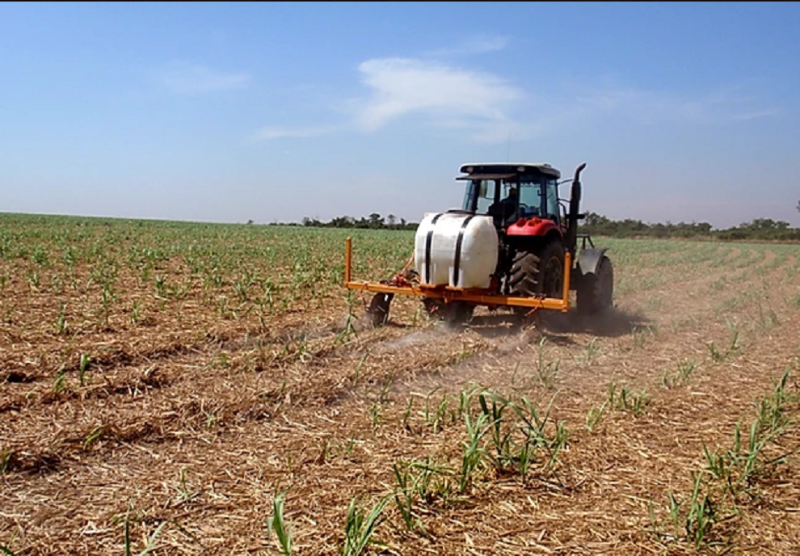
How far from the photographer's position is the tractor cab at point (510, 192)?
854 centimetres

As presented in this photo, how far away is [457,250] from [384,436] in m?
3.56

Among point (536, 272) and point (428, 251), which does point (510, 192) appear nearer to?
point (536, 272)

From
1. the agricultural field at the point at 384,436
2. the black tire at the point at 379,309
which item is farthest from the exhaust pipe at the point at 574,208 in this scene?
the black tire at the point at 379,309

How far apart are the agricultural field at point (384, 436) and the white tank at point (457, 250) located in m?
0.69

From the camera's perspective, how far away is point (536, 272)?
782cm

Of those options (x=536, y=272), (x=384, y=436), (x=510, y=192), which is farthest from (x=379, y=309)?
(x=384, y=436)

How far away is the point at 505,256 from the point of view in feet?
27.4

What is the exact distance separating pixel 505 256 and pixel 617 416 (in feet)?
12.6

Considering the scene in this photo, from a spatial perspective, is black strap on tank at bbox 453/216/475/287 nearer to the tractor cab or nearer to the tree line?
the tractor cab

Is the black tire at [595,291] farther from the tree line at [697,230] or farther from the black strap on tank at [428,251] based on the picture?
the tree line at [697,230]

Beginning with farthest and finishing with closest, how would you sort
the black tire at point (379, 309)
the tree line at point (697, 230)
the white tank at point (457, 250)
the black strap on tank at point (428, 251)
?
1. the tree line at point (697, 230)
2. the black tire at point (379, 309)
3. the black strap on tank at point (428, 251)
4. the white tank at point (457, 250)

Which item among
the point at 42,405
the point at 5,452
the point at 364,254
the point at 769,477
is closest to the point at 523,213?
the point at 769,477

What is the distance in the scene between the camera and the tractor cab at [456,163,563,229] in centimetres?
854

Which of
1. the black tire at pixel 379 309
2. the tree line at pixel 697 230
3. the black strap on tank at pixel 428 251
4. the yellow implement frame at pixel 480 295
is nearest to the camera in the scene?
the yellow implement frame at pixel 480 295
